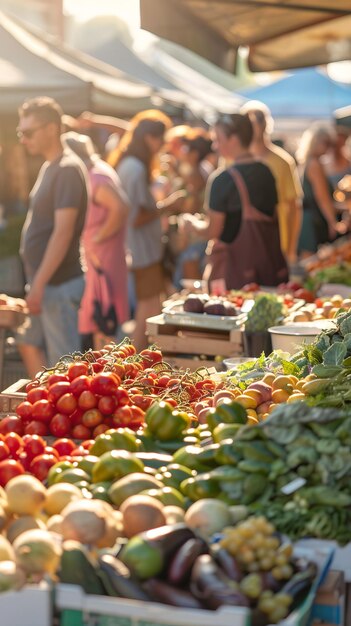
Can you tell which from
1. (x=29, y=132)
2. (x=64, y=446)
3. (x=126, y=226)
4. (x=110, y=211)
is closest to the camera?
(x=64, y=446)

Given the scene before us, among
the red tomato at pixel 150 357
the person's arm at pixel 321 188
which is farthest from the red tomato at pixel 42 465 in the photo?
the person's arm at pixel 321 188

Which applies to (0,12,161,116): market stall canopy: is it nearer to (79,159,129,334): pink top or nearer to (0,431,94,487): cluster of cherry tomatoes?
(79,159,129,334): pink top

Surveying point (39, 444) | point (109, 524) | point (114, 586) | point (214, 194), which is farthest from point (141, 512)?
point (214, 194)

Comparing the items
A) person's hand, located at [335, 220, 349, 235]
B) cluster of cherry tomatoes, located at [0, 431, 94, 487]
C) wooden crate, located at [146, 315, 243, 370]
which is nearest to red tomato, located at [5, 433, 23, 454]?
cluster of cherry tomatoes, located at [0, 431, 94, 487]

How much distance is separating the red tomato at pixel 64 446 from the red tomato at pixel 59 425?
0.19 m

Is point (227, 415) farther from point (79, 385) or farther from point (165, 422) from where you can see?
point (79, 385)

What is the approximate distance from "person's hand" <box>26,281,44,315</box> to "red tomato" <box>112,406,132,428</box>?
3.22 m

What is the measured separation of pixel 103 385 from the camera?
3.78m

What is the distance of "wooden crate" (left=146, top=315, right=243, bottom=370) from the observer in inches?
238

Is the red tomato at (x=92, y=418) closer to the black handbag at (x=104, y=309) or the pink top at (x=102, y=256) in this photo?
the pink top at (x=102, y=256)

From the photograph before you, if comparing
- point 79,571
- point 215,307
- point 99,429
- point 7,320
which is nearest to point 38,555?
point 79,571

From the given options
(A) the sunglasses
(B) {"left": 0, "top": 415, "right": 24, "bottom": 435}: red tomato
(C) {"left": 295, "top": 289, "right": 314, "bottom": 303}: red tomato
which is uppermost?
(A) the sunglasses

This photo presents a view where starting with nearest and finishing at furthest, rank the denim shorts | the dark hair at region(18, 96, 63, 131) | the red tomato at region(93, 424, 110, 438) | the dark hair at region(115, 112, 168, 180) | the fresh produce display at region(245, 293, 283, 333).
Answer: the red tomato at region(93, 424, 110, 438), the fresh produce display at region(245, 293, 283, 333), the dark hair at region(18, 96, 63, 131), the denim shorts, the dark hair at region(115, 112, 168, 180)

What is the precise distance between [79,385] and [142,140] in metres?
4.91
